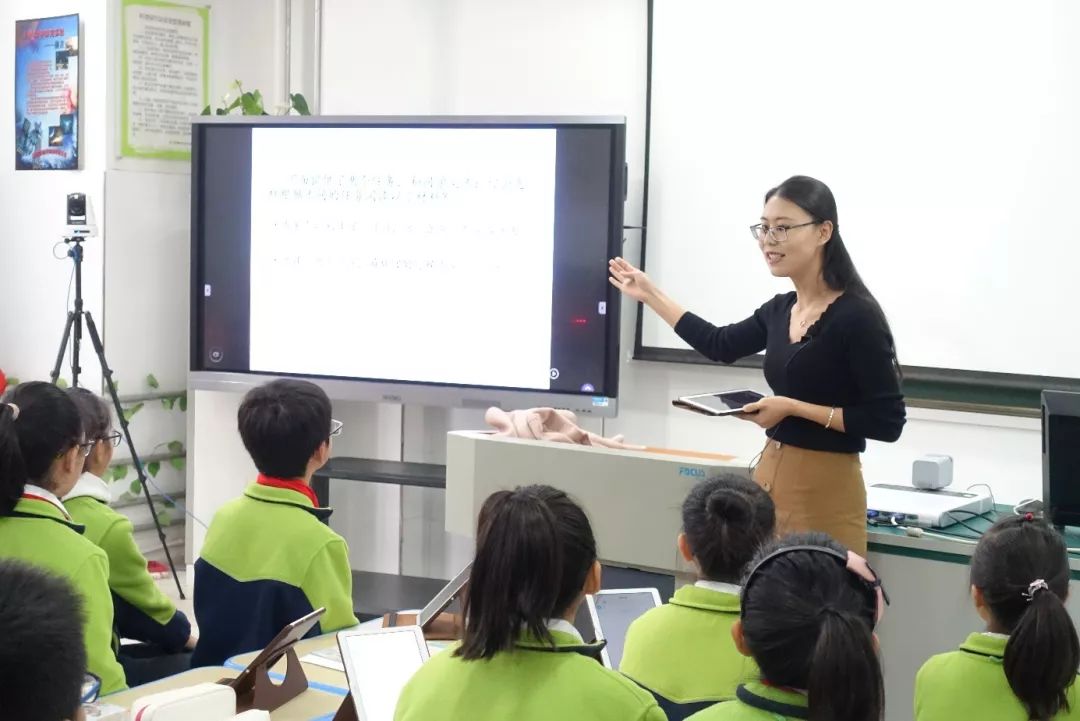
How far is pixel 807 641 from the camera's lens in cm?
139

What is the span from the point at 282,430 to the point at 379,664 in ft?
3.02

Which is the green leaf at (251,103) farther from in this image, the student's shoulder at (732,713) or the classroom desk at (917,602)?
the student's shoulder at (732,713)

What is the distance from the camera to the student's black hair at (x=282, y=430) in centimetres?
255

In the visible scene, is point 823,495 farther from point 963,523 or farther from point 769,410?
point 963,523

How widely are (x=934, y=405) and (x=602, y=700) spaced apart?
9.07ft

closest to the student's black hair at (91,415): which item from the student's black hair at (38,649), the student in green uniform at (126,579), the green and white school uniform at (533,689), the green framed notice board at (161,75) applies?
the student in green uniform at (126,579)

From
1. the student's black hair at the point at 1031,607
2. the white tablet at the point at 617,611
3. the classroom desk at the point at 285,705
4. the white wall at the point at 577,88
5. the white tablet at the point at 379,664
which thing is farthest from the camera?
the white wall at the point at 577,88

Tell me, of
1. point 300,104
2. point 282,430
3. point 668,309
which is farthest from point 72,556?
point 300,104

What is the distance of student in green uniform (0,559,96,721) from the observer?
1.10m

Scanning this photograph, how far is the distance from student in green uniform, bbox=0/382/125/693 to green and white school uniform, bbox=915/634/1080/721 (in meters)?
1.36

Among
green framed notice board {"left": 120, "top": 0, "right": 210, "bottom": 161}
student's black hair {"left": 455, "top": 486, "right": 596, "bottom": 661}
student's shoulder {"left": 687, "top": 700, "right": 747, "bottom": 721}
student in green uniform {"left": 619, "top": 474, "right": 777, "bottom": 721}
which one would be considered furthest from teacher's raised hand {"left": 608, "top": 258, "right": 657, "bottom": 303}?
green framed notice board {"left": 120, "top": 0, "right": 210, "bottom": 161}

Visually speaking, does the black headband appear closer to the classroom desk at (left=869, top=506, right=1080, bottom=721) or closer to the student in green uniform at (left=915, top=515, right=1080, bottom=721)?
the student in green uniform at (left=915, top=515, right=1080, bottom=721)

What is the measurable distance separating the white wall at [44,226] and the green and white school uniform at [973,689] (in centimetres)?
395

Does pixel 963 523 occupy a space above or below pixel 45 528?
below
